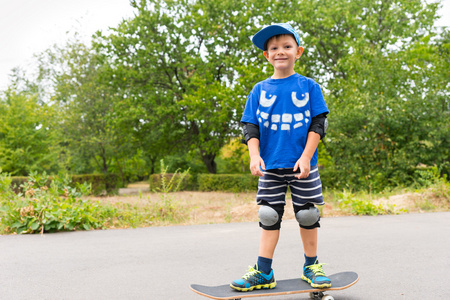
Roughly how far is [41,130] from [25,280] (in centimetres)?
1601

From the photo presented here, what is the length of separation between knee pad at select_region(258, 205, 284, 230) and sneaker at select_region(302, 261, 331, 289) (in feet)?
1.19

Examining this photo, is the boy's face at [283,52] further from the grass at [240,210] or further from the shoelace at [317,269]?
the grass at [240,210]

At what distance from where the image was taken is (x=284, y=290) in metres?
2.49

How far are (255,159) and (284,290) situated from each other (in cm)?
87

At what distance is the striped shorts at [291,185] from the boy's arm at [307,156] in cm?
9

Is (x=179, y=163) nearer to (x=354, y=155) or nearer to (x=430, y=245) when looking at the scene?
(x=354, y=155)

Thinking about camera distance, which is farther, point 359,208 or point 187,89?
point 187,89

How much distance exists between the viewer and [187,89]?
19828mm

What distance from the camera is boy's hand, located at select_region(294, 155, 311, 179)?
98.8 inches

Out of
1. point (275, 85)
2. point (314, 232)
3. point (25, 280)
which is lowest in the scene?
point (25, 280)

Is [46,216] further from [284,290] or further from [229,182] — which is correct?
[229,182]

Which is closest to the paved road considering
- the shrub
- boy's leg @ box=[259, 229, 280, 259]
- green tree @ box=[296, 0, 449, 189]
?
boy's leg @ box=[259, 229, 280, 259]

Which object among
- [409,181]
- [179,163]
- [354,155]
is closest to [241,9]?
[354,155]

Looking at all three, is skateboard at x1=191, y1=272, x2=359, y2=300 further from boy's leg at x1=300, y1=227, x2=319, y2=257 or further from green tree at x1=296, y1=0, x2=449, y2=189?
green tree at x1=296, y1=0, x2=449, y2=189
